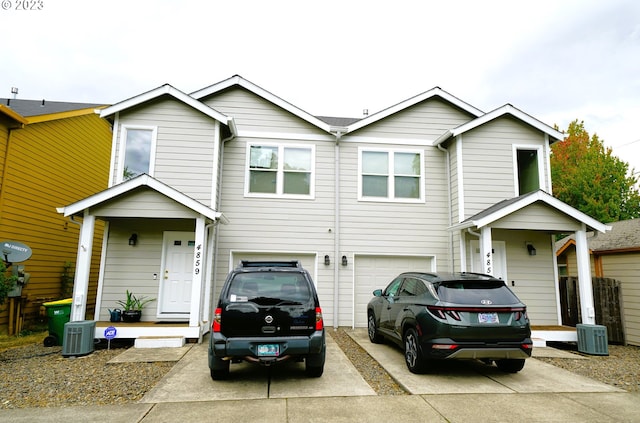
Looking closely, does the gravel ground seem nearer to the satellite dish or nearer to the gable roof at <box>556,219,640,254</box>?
the satellite dish

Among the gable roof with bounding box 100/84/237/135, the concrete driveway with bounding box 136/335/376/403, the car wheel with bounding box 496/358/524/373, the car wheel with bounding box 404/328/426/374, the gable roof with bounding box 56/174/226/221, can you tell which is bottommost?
the concrete driveway with bounding box 136/335/376/403

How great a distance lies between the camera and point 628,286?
9586 millimetres

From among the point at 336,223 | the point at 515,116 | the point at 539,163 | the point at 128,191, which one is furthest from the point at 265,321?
the point at 539,163

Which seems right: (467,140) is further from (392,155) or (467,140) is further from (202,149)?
(202,149)

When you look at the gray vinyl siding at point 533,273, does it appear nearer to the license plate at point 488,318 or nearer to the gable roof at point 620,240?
the gable roof at point 620,240

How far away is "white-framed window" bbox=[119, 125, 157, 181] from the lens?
951 centimetres

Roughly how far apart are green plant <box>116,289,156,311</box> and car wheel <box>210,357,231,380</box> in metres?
4.74

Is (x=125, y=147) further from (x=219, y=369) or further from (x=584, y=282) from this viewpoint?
(x=584, y=282)

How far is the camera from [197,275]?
8164 mm

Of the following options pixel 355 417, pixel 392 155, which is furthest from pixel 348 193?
pixel 355 417

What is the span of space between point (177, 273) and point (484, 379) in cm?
745

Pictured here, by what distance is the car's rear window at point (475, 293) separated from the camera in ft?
17.5

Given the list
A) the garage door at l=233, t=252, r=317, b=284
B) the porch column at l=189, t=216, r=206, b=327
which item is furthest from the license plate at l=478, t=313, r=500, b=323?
the porch column at l=189, t=216, r=206, b=327

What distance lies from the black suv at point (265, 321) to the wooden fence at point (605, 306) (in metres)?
8.84
